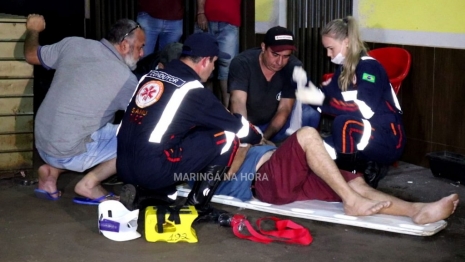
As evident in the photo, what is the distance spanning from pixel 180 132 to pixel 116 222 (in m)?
0.67

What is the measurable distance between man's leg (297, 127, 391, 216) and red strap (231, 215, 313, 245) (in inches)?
15.0

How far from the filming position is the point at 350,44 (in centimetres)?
551

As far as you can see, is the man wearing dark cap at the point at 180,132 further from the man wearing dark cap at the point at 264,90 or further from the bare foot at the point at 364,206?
the man wearing dark cap at the point at 264,90

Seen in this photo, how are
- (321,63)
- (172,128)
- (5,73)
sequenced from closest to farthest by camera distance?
(172,128) < (5,73) < (321,63)

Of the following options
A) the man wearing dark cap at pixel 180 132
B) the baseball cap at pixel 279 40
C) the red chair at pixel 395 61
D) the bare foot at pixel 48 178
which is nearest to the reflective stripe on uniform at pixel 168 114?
the man wearing dark cap at pixel 180 132

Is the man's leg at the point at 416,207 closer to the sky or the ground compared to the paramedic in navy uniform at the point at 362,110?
closer to the ground

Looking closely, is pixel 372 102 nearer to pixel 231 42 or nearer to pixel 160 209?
pixel 160 209

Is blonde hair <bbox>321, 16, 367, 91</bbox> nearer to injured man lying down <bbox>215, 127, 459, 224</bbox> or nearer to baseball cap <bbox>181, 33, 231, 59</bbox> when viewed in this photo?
injured man lying down <bbox>215, 127, 459, 224</bbox>

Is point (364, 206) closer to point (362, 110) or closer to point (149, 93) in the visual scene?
point (362, 110)

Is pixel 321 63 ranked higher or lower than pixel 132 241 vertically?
higher

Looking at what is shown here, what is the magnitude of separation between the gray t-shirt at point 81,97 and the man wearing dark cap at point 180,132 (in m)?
0.50

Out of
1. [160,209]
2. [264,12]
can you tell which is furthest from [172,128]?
[264,12]

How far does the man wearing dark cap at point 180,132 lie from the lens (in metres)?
4.73

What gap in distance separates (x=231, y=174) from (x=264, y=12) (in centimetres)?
324
